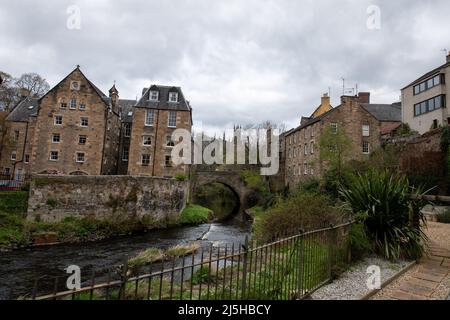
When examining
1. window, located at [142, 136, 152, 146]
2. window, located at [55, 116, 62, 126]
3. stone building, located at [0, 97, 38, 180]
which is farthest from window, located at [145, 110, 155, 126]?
stone building, located at [0, 97, 38, 180]

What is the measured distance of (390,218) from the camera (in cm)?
920

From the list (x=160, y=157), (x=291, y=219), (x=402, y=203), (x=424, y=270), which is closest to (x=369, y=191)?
(x=402, y=203)

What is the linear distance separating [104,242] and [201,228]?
8.60 m

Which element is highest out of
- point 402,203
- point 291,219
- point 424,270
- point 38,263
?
point 402,203

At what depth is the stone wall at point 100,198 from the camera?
21.1m

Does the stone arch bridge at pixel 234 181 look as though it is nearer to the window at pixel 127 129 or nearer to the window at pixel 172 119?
the window at pixel 172 119

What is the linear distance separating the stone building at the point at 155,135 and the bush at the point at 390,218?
27586 mm

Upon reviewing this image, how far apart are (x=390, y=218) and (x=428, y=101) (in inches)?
1222

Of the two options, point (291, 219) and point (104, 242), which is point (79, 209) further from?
point (291, 219)

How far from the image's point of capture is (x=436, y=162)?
2525 cm

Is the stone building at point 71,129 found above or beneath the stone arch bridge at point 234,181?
above

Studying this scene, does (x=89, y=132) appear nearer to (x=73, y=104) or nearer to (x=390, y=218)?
(x=73, y=104)

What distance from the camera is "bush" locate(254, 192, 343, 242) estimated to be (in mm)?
12000

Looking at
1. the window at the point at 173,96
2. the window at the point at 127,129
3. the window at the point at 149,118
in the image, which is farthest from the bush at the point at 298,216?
the window at the point at 127,129
